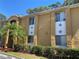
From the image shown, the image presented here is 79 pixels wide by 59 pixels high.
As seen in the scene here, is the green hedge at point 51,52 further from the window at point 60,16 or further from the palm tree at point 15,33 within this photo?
the window at point 60,16

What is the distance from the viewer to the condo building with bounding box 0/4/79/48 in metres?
21.1

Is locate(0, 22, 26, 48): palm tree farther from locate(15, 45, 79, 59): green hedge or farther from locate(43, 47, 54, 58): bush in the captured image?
locate(43, 47, 54, 58): bush

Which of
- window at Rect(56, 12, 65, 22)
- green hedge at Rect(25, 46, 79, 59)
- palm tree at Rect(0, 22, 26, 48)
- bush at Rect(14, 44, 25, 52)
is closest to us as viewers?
green hedge at Rect(25, 46, 79, 59)

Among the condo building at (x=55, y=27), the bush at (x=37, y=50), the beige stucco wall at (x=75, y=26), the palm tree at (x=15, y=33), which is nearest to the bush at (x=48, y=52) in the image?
the bush at (x=37, y=50)

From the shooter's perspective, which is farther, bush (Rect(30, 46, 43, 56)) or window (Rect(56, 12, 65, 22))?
window (Rect(56, 12, 65, 22))

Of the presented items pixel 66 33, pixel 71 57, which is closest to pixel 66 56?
pixel 71 57

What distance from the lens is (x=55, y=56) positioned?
19.5 metres

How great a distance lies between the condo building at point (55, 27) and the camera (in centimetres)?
2106

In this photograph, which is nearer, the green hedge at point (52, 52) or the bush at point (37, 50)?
the green hedge at point (52, 52)

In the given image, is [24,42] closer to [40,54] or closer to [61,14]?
[40,54]

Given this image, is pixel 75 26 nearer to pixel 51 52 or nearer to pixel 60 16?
pixel 60 16

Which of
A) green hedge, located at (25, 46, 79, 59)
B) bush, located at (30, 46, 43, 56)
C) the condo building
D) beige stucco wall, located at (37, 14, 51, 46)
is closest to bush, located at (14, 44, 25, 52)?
the condo building

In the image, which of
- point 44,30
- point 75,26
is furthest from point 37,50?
point 75,26

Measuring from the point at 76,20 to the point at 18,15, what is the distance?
1348cm
